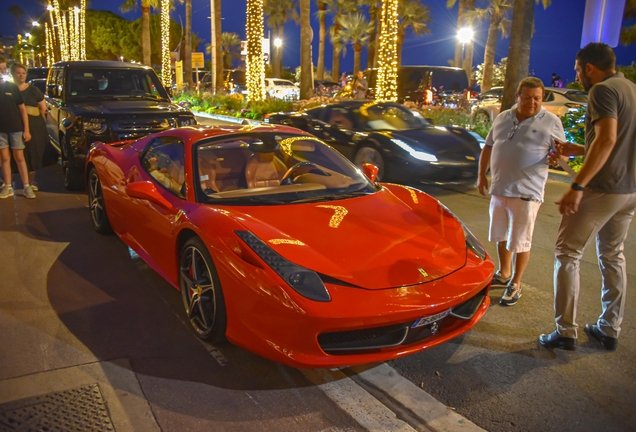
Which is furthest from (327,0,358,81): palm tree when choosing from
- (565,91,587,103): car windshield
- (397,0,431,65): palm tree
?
(565,91,587,103): car windshield

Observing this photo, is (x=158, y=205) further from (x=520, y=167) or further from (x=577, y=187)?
(x=577, y=187)

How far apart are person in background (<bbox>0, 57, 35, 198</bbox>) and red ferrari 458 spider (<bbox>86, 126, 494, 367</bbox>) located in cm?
344

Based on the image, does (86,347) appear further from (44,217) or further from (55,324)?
(44,217)

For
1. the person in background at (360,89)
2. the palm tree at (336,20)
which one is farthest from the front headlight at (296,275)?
the palm tree at (336,20)

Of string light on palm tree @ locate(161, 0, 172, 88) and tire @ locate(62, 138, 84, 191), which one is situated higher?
string light on palm tree @ locate(161, 0, 172, 88)

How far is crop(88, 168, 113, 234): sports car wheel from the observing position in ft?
20.1

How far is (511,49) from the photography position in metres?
13.6

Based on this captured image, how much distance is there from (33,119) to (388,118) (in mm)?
5463

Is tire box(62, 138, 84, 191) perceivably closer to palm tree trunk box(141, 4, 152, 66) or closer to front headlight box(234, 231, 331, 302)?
front headlight box(234, 231, 331, 302)

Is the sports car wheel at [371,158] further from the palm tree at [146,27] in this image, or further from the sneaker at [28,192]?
the palm tree at [146,27]

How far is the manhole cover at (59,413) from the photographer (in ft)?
9.45

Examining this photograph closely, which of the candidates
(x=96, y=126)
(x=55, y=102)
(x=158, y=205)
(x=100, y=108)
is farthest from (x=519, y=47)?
(x=158, y=205)

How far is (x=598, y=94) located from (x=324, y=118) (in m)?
7.03

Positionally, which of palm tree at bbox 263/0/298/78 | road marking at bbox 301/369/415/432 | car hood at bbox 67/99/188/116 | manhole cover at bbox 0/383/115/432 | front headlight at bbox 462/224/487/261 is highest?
palm tree at bbox 263/0/298/78
